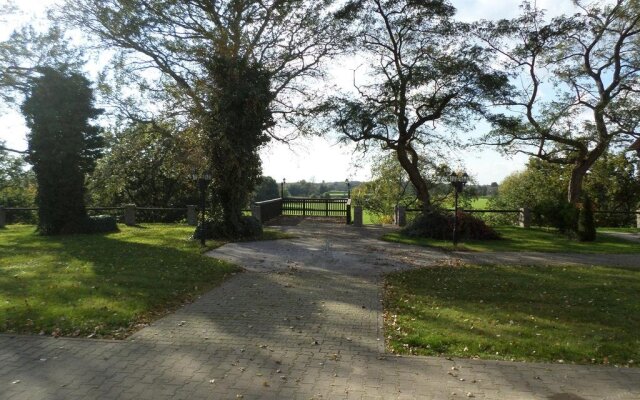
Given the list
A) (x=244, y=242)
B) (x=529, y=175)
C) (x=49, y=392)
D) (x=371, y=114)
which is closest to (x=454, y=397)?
(x=49, y=392)

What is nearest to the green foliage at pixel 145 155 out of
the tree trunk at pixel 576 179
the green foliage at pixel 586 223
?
the green foliage at pixel 586 223

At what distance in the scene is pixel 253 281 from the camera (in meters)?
10.0

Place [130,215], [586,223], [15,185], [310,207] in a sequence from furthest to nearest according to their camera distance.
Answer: [15,185]
[310,207]
[130,215]
[586,223]

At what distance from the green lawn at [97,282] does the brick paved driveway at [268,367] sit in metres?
0.51

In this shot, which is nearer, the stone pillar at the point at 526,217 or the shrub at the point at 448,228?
the shrub at the point at 448,228

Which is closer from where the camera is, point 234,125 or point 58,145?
point 234,125

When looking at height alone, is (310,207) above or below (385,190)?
below

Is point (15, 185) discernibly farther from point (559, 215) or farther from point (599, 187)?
point (599, 187)

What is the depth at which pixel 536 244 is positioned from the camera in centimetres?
1722

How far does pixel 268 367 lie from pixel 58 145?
17.3 m

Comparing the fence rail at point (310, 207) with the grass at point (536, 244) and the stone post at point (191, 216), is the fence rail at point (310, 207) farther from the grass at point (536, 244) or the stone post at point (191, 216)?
the grass at point (536, 244)

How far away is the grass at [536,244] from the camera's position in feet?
52.1

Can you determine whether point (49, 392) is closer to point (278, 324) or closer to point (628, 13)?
point (278, 324)

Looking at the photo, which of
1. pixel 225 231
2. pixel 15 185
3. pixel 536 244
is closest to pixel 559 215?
pixel 536 244
